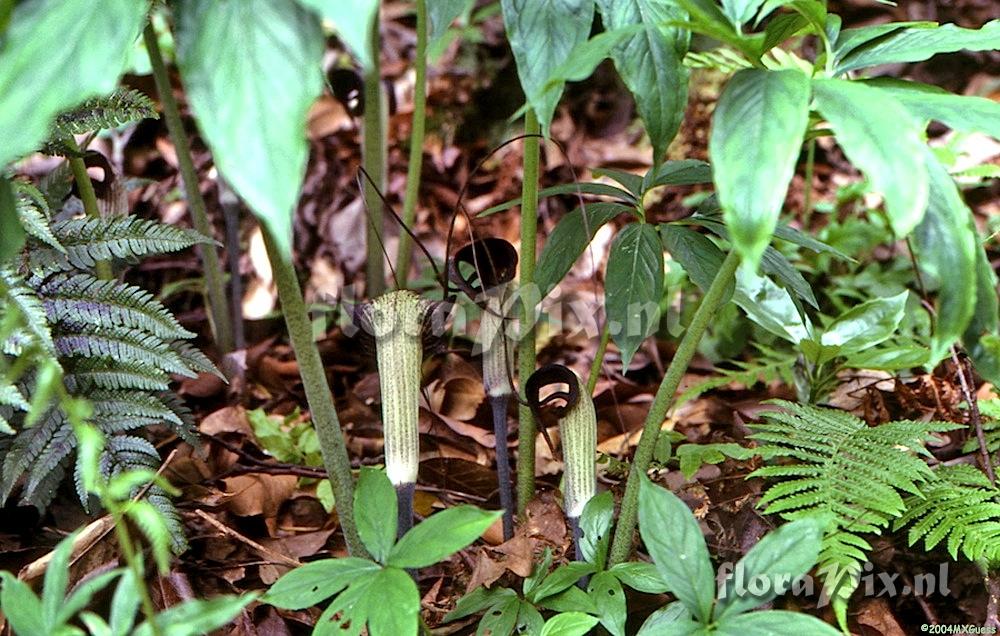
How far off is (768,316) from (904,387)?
325 millimetres

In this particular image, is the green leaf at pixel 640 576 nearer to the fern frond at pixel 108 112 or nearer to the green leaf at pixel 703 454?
the green leaf at pixel 703 454

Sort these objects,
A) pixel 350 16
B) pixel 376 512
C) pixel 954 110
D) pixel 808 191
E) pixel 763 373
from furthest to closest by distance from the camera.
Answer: pixel 808 191 < pixel 763 373 < pixel 376 512 < pixel 954 110 < pixel 350 16

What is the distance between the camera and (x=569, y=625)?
3.39ft

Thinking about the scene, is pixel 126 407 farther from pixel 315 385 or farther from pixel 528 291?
pixel 528 291

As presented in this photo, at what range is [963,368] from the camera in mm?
1468

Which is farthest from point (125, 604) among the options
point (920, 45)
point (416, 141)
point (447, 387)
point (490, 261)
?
point (416, 141)

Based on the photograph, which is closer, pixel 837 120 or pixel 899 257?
pixel 837 120

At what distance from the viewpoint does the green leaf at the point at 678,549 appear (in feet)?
3.15

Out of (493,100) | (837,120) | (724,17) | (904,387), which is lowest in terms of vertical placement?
(904,387)

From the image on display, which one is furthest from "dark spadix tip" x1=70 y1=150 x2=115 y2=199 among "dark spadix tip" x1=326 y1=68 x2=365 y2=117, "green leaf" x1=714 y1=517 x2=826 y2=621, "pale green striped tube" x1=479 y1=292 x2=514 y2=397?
"green leaf" x1=714 y1=517 x2=826 y2=621

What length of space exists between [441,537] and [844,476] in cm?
56

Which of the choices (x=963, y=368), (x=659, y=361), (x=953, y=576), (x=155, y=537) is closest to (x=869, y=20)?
(x=659, y=361)

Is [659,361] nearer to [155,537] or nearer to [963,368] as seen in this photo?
[963,368]

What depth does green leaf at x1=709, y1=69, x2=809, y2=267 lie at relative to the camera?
0.75 metres
